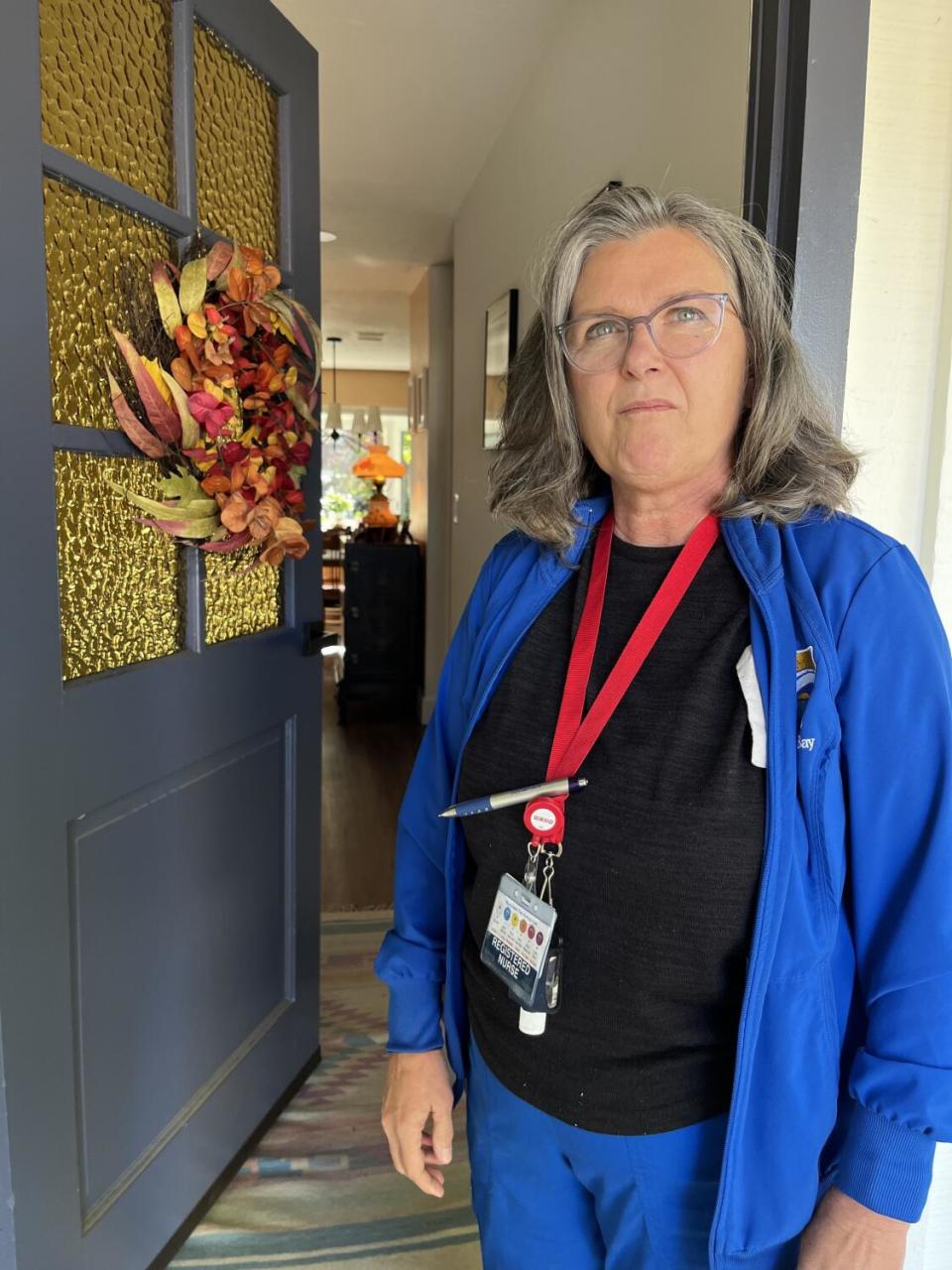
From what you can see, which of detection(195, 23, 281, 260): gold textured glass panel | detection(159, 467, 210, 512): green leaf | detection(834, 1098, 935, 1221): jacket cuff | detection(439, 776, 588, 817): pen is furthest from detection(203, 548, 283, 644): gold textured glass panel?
detection(834, 1098, 935, 1221): jacket cuff

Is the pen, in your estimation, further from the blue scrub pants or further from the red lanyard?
the blue scrub pants

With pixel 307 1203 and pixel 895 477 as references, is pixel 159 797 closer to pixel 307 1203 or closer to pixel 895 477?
pixel 307 1203

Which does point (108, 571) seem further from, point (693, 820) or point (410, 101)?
point (410, 101)

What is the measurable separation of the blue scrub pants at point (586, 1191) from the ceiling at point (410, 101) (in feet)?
8.37

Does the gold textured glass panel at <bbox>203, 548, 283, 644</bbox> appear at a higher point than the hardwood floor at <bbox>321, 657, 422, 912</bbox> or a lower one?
higher

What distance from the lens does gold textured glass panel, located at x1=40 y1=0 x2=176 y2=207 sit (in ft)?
3.95

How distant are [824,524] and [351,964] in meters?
2.23

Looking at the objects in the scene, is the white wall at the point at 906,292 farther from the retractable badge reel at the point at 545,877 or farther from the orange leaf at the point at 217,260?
the orange leaf at the point at 217,260

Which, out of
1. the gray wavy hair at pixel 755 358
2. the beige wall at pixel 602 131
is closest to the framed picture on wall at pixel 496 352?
the beige wall at pixel 602 131

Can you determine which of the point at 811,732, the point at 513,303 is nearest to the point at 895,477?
the point at 811,732

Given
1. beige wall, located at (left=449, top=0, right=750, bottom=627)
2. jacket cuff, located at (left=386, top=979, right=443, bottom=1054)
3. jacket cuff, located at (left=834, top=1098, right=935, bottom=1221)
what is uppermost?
beige wall, located at (left=449, top=0, right=750, bottom=627)

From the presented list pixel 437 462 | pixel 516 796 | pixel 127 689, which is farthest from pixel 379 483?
pixel 516 796

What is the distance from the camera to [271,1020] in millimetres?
1927

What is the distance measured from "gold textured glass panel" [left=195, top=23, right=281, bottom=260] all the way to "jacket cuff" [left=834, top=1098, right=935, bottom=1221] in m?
1.64
